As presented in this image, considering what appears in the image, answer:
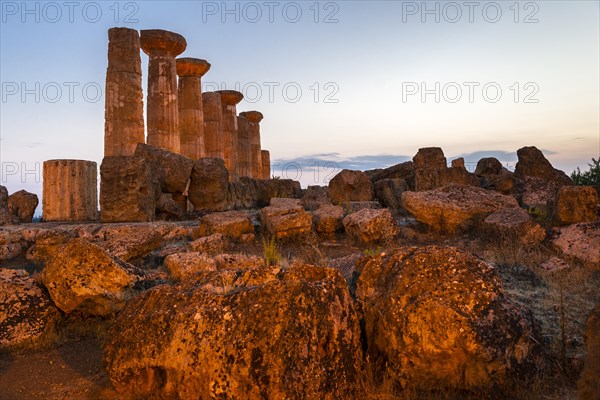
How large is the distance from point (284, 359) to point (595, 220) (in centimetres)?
626

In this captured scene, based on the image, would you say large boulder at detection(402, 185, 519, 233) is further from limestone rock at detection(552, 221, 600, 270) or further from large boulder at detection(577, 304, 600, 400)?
large boulder at detection(577, 304, 600, 400)

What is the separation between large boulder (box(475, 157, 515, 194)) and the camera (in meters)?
12.9

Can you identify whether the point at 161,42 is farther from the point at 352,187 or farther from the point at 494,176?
the point at 494,176

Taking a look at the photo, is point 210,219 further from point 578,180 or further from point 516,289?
point 578,180

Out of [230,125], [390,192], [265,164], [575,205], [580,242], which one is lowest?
[580,242]

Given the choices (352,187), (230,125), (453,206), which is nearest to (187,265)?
(453,206)

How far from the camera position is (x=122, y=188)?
9.68 meters

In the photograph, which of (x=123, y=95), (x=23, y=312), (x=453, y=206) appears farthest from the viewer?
(x=123, y=95)

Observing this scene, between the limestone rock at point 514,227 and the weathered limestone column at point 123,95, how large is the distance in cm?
1044

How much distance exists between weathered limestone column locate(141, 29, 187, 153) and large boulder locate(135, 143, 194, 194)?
3.89 metres

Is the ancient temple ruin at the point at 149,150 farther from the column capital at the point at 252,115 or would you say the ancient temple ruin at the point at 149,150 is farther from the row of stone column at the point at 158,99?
the column capital at the point at 252,115

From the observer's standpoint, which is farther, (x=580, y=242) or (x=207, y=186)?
(x=207, y=186)

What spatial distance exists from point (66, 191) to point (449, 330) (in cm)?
1061

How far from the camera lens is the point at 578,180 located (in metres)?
14.6
